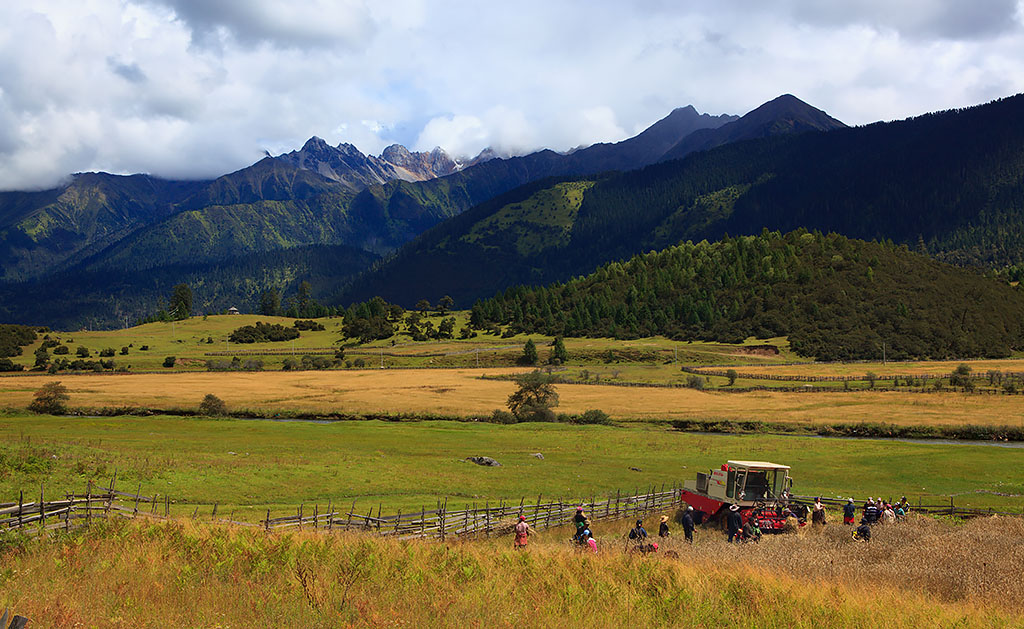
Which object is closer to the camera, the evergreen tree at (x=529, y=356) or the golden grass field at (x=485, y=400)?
the golden grass field at (x=485, y=400)

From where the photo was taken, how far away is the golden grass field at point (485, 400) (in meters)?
88.4

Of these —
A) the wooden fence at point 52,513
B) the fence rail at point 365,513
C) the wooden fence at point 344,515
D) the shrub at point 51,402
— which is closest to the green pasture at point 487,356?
the shrub at point 51,402

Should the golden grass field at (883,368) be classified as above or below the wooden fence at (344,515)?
above

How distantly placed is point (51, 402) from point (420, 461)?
194 ft

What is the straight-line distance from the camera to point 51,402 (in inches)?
3374

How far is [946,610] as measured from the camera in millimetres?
14594

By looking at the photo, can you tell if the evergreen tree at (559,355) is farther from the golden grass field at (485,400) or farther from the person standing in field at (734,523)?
the person standing in field at (734,523)

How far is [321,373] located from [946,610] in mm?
143257

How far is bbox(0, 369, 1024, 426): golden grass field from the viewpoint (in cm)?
8844

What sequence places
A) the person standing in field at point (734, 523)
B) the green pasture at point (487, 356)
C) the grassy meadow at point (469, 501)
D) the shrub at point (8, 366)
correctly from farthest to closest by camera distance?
the green pasture at point (487, 356)
the shrub at point (8, 366)
the person standing in field at point (734, 523)
the grassy meadow at point (469, 501)

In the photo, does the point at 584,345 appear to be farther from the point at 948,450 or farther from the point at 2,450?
the point at 2,450

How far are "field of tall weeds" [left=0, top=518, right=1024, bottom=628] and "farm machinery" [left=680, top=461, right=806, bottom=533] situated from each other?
9.57 meters

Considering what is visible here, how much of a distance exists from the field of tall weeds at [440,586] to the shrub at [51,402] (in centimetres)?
7898

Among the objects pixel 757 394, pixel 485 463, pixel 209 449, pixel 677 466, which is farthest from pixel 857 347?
pixel 209 449
